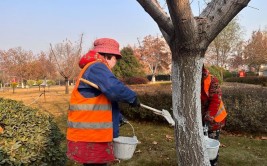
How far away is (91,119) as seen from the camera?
2.72 metres

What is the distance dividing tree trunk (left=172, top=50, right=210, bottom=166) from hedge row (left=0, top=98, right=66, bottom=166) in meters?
1.54

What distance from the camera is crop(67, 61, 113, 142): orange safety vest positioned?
2.72m

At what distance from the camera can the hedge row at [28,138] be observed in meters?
3.04

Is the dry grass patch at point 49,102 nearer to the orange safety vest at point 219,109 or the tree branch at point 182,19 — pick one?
the orange safety vest at point 219,109

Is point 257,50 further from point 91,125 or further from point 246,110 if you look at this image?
point 91,125

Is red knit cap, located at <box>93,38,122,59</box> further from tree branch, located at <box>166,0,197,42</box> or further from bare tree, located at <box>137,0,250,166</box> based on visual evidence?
tree branch, located at <box>166,0,197,42</box>

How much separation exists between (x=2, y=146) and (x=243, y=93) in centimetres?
666

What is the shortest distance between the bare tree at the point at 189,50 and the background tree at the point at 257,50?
40269 millimetres

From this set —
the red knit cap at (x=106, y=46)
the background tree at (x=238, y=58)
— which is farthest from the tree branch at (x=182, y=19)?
the background tree at (x=238, y=58)

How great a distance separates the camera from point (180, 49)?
9.18 feet

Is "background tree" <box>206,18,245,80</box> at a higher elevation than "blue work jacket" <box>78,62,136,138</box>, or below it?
higher

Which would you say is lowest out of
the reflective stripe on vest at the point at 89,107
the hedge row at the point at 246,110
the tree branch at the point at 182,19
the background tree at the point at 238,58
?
the hedge row at the point at 246,110

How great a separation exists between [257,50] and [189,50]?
41.2 m

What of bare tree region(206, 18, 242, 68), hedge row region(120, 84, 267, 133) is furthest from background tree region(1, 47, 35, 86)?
hedge row region(120, 84, 267, 133)
